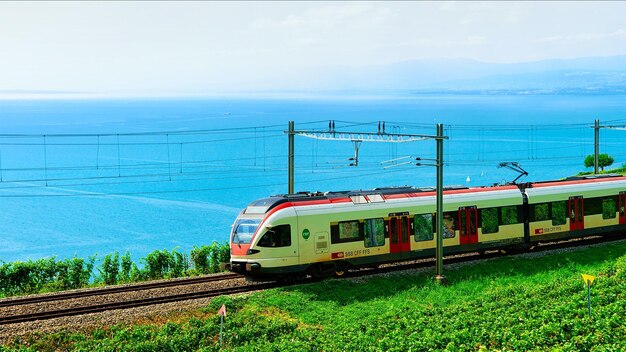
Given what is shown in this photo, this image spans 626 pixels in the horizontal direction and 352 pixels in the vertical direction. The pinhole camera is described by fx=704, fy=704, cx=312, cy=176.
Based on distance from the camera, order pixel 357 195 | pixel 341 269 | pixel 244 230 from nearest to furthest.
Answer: pixel 244 230, pixel 341 269, pixel 357 195

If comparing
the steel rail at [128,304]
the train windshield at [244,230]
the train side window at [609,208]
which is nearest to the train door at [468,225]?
the train side window at [609,208]

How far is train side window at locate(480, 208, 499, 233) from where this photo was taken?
28.6 m

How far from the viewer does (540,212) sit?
30.2 m

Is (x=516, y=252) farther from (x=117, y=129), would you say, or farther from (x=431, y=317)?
(x=117, y=129)

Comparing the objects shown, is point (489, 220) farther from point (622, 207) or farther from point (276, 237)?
point (276, 237)

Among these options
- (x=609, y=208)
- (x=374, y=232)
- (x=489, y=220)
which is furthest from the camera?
(x=609, y=208)

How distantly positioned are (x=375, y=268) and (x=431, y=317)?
24.8 ft

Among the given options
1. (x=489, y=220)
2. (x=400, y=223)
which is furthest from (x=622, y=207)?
(x=400, y=223)

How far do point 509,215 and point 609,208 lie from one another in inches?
241

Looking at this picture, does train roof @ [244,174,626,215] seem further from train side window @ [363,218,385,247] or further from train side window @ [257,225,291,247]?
train side window @ [257,225,291,247]

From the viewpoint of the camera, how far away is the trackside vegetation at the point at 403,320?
1775cm

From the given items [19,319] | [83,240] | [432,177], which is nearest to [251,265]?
[19,319]

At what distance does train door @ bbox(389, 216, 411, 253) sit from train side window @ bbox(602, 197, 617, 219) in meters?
11.0

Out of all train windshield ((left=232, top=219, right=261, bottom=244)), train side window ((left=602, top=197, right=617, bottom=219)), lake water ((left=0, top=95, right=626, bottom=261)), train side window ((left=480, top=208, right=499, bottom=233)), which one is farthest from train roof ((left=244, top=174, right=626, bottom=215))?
lake water ((left=0, top=95, right=626, bottom=261))
